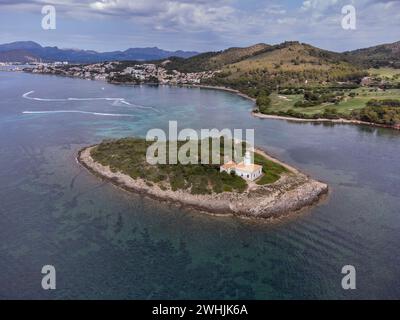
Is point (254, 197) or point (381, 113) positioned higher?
point (381, 113)

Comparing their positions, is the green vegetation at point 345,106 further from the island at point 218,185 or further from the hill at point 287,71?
the island at point 218,185

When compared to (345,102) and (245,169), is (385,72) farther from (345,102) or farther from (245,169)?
(245,169)

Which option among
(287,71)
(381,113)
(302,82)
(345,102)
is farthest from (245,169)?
(287,71)

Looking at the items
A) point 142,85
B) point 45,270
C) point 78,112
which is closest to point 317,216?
point 45,270

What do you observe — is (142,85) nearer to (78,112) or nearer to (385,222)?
(78,112)

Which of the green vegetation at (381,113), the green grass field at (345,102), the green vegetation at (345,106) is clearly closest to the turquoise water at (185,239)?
the green vegetation at (381,113)
